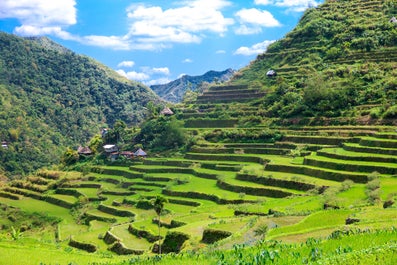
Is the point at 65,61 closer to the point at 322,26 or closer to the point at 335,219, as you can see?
the point at 322,26

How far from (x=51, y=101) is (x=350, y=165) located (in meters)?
72.5

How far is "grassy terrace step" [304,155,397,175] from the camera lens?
1001 inches

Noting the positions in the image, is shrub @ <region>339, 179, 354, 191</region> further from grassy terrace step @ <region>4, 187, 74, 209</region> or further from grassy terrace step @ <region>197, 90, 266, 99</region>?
grassy terrace step @ <region>197, 90, 266, 99</region>

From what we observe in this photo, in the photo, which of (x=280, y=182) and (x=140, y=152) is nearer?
(x=280, y=182)

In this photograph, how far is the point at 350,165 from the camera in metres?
27.0

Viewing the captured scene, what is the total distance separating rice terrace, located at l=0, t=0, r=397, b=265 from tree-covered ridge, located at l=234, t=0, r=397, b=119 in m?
0.13

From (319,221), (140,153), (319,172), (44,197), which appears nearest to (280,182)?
(319,172)

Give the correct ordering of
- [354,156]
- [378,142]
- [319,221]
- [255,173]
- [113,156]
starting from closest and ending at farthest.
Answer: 1. [319,221]
2. [354,156]
3. [378,142]
4. [255,173]
5. [113,156]

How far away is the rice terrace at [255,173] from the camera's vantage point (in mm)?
14852

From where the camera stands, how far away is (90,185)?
43.3 metres

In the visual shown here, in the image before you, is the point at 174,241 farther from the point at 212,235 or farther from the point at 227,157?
the point at 227,157

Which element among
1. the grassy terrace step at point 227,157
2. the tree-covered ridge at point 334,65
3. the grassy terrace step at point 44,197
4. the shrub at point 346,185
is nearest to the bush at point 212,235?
the shrub at point 346,185

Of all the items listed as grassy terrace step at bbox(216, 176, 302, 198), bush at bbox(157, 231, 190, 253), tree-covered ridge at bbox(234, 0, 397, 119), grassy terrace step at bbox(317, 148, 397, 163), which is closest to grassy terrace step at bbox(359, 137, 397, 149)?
grassy terrace step at bbox(317, 148, 397, 163)

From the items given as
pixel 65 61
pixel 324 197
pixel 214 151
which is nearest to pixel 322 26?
pixel 214 151
